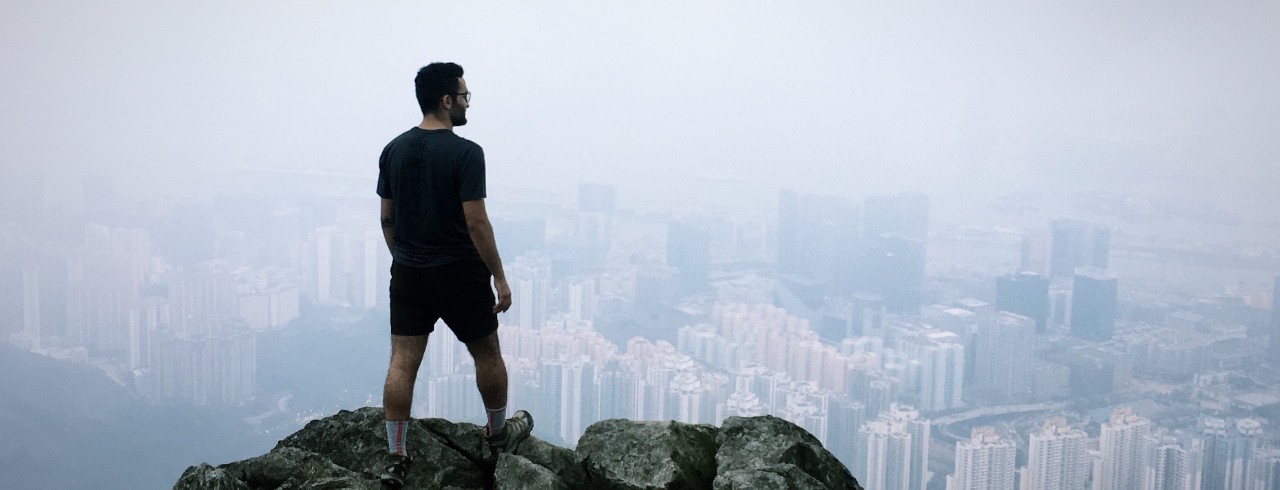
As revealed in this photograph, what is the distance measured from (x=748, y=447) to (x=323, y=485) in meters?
1.67

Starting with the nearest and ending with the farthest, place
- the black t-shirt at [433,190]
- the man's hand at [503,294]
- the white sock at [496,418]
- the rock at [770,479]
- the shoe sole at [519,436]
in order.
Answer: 1. the rock at [770,479]
2. the black t-shirt at [433,190]
3. the man's hand at [503,294]
4. the white sock at [496,418]
5. the shoe sole at [519,436]

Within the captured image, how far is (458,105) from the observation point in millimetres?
3697

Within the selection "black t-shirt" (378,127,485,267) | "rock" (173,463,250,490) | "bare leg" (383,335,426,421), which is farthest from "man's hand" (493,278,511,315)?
"rock" (173,463,250,490)

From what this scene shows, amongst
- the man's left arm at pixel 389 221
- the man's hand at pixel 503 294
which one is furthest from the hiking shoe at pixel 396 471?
the man's left arm at pixel 389 221

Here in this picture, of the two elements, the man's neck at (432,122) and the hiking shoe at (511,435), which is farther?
the hiking shoe at (511,435)

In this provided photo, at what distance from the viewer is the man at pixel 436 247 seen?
11.7 ft

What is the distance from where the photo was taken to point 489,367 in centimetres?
380

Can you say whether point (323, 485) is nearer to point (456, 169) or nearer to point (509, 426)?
point (509, 426)

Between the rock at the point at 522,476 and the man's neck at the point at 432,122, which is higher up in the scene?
the man's neck at the point at 432,122

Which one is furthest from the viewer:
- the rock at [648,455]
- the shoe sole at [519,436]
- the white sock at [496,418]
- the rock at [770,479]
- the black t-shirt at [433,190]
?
the shoe sole at [519,436]

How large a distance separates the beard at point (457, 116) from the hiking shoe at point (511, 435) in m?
1.30

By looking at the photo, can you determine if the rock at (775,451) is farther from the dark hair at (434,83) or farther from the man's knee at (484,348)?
the dark hair at (434,83)

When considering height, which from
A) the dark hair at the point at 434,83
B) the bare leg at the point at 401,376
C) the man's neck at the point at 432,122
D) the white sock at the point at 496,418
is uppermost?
the dark hair at the point at 434,83

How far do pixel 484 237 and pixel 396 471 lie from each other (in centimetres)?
103
